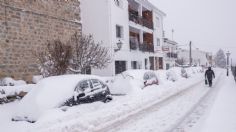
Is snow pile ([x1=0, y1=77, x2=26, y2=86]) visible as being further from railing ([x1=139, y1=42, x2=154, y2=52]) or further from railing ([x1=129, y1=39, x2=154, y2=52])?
railing ([x1=139, y1=42, x2=154, y2=52])

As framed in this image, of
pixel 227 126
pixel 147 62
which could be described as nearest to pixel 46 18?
pixel 227 126

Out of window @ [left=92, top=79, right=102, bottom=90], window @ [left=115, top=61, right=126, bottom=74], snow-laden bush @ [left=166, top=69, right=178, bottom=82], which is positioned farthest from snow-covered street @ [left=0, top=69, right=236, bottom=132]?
snow-laden bush @ [left=166, top=69, right=178, bottom=82]

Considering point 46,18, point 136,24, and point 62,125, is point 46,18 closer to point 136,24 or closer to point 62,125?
point 62,125

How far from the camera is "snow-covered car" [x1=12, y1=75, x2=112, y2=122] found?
1084 centimetres

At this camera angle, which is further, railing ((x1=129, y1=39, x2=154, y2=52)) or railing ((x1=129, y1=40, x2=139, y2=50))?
railing ((x1=129, y1=39, x2=154, y2=52))

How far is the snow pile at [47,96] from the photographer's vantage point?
10.8 meters

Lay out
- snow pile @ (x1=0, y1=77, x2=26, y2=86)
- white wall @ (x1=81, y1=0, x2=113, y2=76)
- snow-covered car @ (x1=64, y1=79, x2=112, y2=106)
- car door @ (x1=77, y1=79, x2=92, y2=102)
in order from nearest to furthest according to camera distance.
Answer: snow-covered car @ (x1=64, y1=79, x2=112, y2=106) → car door @ (x1=77, y1=79, x2=92, y2=102) → snow pile @ (x1=0, y1=77, x2=26, y2=86) → white wall @ (x1=81, y1=0, x2=113, y2=76)

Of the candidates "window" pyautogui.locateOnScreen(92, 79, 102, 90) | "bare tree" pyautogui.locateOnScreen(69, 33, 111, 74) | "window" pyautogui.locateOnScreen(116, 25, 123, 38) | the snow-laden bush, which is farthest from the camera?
the snow-laden bush

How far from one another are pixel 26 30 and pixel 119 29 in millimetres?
12050

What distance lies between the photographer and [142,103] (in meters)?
14.9

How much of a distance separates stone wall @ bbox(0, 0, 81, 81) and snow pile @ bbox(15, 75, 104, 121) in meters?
5.43

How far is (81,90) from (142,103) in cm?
335

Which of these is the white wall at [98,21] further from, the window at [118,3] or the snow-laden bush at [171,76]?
the snow-laden bush at [171,76]

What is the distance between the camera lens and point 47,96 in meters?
11.5
